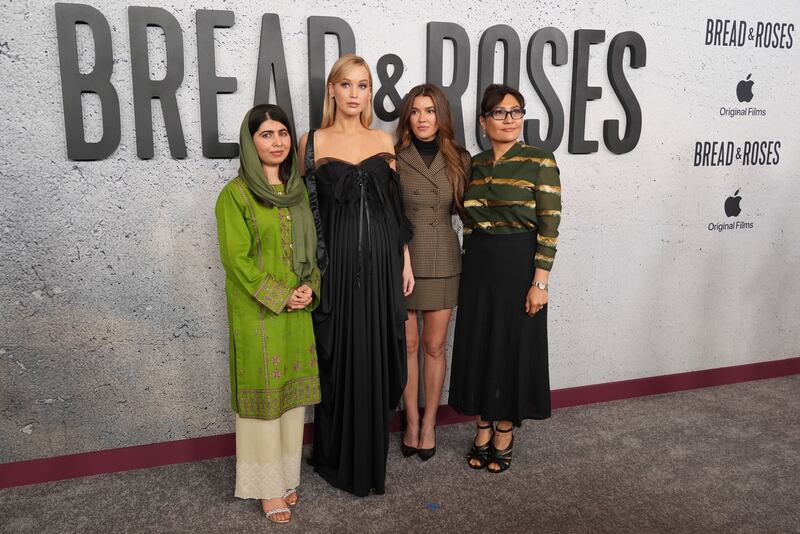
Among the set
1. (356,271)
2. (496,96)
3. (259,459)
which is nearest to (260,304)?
(356,271)

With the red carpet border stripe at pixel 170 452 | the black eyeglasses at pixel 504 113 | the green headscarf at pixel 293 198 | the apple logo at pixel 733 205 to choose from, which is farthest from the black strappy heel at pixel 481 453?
the apple logo at pixel 733 205

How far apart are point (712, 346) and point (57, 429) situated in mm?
3533

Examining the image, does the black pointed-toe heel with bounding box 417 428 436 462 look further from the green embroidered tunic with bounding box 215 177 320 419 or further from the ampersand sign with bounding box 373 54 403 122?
the ampersand sign with bounding box 373 54 403 122

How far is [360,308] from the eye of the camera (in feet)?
7.88

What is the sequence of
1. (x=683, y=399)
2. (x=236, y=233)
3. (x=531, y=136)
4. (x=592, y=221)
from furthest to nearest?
(x=683, y=399), (x=592, y=221), (x=531, y=136), (x=236, y=233)

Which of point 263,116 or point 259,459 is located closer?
point 263,116

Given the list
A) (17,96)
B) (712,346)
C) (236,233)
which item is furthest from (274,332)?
(712,346)

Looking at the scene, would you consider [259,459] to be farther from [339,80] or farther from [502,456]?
[339,80]

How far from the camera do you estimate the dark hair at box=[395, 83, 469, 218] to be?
254cm

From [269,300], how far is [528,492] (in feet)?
4.44

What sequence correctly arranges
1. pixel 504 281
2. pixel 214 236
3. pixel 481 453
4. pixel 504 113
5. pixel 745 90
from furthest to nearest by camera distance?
pixel 745 90, pixel 481 453, pixel 214 236, pixel 504 281, pixel 504 113

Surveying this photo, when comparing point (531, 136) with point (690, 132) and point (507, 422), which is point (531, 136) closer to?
point (690, 132)

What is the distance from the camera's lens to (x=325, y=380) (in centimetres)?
251

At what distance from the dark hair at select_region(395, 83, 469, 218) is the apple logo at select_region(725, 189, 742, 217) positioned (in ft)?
5.86
